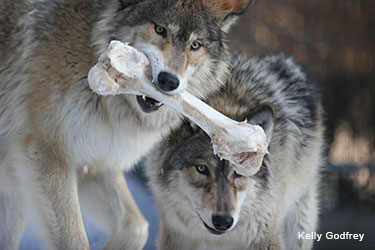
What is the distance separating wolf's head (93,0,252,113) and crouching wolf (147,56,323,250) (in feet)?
1.53

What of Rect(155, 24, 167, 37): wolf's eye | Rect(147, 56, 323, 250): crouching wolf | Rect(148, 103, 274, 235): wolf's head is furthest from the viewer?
Rect(147, 56, 323, 250): crouching wolf

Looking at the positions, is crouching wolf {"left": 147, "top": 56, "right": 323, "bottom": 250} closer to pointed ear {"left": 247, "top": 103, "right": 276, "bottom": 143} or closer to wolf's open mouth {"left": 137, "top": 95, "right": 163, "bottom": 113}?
pointed ear {"left": 247, "top": 103, "right": 276, "bottom": 143}

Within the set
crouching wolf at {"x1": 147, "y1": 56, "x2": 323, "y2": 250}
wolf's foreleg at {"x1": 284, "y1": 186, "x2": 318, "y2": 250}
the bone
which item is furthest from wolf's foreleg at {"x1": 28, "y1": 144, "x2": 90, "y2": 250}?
wolf's foreleg at {"x1": 284, "y1": 186, "x2": 318, "y2": 250}

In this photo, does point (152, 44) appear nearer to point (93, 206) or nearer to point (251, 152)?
point (251, 152)

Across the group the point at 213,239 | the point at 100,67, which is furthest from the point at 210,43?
the point at 213,239

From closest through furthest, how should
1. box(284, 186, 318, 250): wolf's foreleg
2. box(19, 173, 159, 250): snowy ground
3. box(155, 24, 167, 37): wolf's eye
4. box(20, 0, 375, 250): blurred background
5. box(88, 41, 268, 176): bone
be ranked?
box(88, 41, 268, 176): bone, box(155, 24, 167, 37): wolf's eye, box(284, 186, 318, 250): wolf's foreleg, box(19, 173, 159, 250): snowy ground, box(20, 0, 375, 250): blurred background

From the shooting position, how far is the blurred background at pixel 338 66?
6.92 m

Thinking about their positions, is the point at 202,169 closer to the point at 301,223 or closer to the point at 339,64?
the point at 301,223

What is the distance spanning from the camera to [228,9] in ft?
11.9

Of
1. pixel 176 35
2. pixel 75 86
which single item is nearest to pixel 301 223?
pixel 176 35

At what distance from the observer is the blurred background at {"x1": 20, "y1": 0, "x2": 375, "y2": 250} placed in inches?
272

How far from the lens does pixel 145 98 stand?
3.22 m

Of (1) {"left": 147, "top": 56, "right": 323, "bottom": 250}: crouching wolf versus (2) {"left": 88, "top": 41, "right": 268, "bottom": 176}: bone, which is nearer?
(2) {"left": 88, "top": 41, "right": 268, "bottom": 176}: bone

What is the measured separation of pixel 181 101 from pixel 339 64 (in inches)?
183
